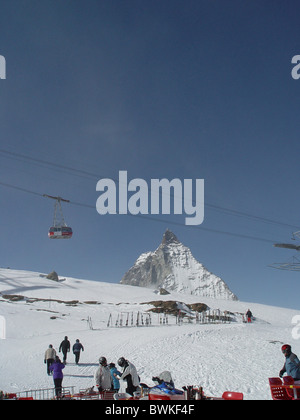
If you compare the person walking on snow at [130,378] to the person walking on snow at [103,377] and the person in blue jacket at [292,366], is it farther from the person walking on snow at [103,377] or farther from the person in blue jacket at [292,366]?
the person in blue jacket at [292,366]

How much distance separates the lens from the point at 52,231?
5328cm

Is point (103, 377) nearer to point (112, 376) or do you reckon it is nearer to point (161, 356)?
point (112, 376)

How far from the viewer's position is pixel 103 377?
10.1 meters

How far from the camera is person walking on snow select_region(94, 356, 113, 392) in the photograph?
32.9ft

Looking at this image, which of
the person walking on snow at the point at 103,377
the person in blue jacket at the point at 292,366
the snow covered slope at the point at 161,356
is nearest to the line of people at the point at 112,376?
the person walking on snow at the point at 103,377

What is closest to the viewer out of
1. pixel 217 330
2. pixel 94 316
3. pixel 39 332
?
pixel 217 330

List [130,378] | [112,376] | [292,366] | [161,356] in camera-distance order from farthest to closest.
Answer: [161,356]
[112,376]
[130,378]
[292,366]

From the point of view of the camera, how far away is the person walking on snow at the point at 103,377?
10031 millimetres

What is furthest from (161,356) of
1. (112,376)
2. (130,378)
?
(130,378)
